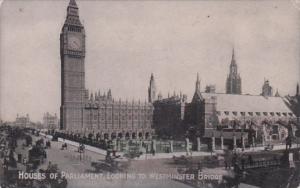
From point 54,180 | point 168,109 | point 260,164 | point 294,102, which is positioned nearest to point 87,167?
point 54,180

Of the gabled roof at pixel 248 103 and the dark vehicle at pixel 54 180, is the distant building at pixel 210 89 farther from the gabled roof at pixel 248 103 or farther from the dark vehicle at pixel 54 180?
the dark vehicle at pixel 54 180

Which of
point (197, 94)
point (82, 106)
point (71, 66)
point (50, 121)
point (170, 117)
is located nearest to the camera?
point (71, 66)

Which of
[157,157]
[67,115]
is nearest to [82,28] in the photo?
[67,115]

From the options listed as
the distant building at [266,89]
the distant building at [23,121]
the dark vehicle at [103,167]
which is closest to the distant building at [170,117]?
the dark vehicle at [103,167]

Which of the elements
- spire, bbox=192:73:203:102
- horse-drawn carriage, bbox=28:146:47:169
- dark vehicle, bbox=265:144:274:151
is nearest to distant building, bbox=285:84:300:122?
dark vehicle, bbox=265:144:274:151

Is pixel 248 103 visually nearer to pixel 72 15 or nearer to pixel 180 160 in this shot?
pixel 180 160

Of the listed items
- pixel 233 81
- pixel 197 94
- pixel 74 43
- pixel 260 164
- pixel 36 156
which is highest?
pixel 74 43
